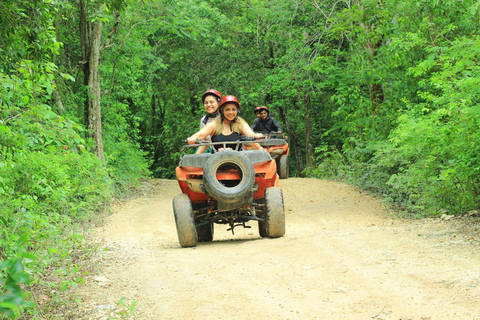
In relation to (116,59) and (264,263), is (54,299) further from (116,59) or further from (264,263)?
(116,59)

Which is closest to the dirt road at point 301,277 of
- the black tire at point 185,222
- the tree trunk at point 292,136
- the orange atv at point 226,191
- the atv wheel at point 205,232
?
the black tire at point 185,222

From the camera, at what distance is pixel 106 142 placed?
16422 millimetres

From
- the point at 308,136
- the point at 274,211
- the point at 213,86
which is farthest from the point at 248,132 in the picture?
the point at 308,136

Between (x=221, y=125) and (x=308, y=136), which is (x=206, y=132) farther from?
(x=308, y=136)

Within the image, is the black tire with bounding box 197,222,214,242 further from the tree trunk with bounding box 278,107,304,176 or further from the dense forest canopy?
the tree trunk with bounding box 278,107,304,176

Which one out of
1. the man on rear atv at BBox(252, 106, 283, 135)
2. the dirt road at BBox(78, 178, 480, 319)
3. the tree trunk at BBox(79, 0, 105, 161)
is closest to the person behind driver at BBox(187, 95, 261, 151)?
the dirt road at BBox(78, 178, 480, 319)

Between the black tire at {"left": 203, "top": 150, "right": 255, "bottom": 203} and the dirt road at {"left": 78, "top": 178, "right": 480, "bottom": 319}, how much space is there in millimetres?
690

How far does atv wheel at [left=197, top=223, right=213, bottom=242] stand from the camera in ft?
26.3

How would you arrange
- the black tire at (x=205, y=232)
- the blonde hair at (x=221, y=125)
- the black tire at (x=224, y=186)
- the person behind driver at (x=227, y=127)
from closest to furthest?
1. the black tire at (x=224, y=186)
2. the person behind driver at (x=227, y=127)
3. the blonde hair at (x=221, y=125)
4. the black tire at (x=205, y=232)

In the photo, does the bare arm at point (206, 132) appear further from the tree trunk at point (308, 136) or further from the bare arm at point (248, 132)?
the tree trunk at point (308, 136)

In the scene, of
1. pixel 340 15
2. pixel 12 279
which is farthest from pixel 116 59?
pixel 12 279

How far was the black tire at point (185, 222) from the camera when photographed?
706 cm

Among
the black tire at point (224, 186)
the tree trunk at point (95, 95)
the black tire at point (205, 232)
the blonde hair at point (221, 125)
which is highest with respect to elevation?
the tree trunk at point (95, 95)

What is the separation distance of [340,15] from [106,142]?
26.6ft
